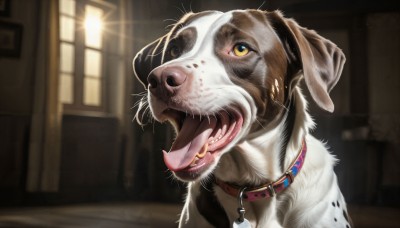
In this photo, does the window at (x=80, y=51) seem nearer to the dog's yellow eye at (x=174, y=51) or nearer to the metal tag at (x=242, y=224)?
the dog's yellow eye at (x=174, y=51)

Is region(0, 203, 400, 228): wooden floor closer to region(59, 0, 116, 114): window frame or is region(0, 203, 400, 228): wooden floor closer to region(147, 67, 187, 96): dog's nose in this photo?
region(59, 0, 116, 114): window frame

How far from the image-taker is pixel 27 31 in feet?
3.84

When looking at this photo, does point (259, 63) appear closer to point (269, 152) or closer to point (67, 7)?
point (269, 152)

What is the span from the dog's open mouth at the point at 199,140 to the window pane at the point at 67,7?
0.41m

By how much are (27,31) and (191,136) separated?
1.70 ft

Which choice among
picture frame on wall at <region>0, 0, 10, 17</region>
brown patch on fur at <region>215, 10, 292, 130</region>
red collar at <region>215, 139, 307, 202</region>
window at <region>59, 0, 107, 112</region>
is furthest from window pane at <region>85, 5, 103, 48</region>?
red collar at <region>215, 139, 307, 202</region>

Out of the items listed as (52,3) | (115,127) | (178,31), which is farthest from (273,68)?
(52,3)

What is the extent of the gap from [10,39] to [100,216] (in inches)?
18.9

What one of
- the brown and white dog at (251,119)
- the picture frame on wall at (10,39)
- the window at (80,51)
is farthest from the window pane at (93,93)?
the picture frame on wall at (10,39)

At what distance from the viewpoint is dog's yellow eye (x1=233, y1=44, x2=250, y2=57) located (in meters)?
0.97

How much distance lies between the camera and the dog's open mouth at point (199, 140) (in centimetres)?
90

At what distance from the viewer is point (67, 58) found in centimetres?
116

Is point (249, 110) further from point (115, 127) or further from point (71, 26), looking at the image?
Result: point (71, 26)

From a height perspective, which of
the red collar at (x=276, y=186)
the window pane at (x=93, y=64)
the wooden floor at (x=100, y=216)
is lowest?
the wooden floor at (x=100, y=216)
